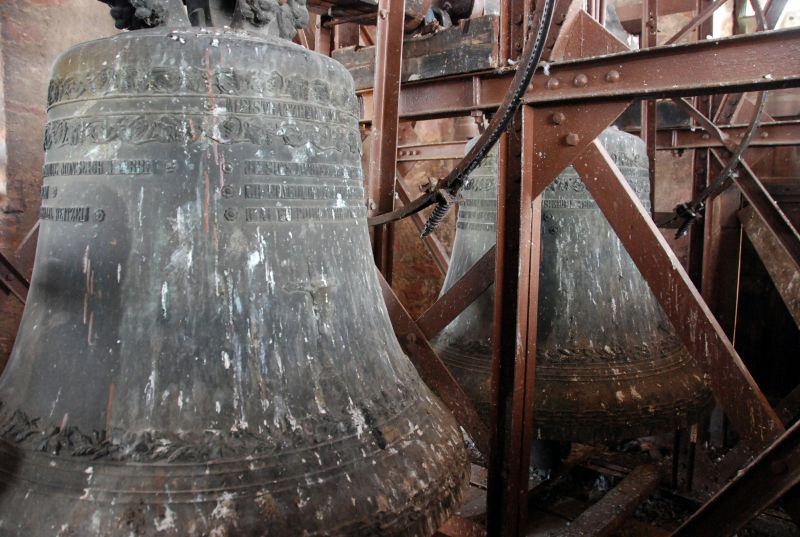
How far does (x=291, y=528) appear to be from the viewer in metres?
1.25

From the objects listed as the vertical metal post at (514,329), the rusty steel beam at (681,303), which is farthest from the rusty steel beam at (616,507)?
the rusty steel beam at (681,303)

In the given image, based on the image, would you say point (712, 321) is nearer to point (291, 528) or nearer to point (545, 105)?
point (545, 105)

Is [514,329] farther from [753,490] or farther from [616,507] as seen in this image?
[616,507]

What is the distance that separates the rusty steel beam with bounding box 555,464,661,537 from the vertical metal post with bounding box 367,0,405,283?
147 centimetres

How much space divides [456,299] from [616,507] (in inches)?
50.4

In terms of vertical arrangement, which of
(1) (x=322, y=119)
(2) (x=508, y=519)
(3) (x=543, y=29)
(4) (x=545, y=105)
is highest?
(3) (x=543, y=29)

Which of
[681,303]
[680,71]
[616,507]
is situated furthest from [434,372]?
[616,507]

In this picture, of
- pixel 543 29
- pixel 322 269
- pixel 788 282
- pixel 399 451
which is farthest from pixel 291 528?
pixel 788 282

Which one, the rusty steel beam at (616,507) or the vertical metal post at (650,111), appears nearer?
the rusty steel beam at (616,507)

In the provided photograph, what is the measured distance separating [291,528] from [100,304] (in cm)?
58

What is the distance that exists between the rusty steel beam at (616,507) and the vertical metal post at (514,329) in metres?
0.79

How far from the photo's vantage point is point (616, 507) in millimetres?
2912

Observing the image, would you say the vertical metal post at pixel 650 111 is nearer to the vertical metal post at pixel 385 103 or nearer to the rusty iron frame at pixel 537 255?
the rusty iron frame at pixel 537 255

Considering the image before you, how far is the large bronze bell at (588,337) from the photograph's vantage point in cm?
225
